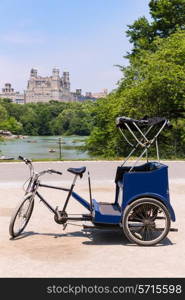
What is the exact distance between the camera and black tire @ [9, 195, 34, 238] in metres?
6.08

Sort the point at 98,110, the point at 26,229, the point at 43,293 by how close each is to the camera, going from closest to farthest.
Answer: the point at 43,293
the point at 26,229
the point at 98,110

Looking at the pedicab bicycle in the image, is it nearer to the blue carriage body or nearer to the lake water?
the blue carriage body

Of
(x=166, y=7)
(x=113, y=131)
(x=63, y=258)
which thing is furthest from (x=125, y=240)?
(x=166, y=7)

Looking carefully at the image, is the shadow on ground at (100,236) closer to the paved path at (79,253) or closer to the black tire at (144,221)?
the paved path at (79,253)

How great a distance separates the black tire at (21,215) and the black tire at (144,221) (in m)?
1.40

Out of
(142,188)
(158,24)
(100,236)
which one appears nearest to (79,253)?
(100,236)

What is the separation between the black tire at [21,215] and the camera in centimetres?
608

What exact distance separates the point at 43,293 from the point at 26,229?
8.86 ft

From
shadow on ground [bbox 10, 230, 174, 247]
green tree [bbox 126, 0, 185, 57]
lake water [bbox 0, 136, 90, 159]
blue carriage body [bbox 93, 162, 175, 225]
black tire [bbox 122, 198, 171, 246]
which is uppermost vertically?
green tree [bbox 126, 0, 185, 57]

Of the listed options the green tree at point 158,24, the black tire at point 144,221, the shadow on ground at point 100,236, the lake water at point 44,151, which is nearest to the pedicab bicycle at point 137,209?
the black tire at point 144,221

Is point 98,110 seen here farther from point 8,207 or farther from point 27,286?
point 27,286

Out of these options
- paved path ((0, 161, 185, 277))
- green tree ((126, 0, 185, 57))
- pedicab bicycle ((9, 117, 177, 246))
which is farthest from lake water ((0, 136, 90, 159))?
pedicab bicycle ((9, 117, 177, 246))

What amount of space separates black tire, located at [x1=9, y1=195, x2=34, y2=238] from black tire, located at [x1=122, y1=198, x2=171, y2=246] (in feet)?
4.60

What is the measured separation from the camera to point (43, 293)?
420 cm
